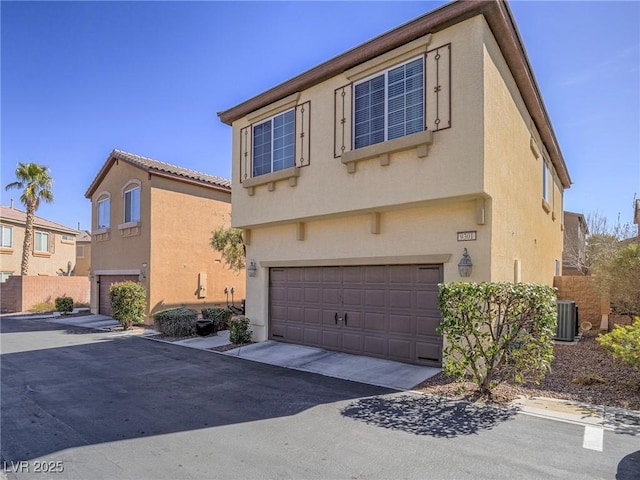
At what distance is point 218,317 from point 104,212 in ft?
39.0

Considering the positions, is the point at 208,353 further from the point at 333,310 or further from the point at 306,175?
the point at 306,175

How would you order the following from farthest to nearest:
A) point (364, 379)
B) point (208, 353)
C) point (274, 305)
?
point (274, 305)
point (208, 353)
point (364, 379)

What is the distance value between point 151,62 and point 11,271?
27225mm

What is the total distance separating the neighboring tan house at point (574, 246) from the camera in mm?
20909

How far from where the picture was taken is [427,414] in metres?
6.12

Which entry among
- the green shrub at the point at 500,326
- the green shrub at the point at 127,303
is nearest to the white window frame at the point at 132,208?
the green shrub at the point at 127,303

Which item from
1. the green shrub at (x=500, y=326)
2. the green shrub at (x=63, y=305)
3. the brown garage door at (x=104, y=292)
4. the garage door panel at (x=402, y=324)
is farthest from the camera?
the green shrub at (x=63, y=305)

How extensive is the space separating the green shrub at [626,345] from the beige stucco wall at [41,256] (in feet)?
123

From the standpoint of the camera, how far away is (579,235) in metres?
24.6

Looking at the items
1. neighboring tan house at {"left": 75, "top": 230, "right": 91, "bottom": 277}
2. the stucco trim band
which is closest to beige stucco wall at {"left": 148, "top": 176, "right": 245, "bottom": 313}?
the stucco trim band

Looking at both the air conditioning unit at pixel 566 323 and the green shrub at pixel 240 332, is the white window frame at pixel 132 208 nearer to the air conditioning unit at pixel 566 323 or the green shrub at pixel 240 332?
the green shrub at pixel 240 332

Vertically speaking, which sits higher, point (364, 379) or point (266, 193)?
point (266, 193)

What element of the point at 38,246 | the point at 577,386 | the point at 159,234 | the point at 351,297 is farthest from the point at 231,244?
the point at 38,246

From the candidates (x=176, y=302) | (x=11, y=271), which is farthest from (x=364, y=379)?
(x=11, y=271)
